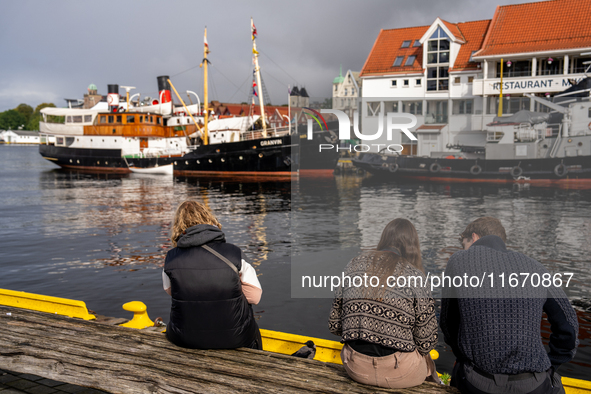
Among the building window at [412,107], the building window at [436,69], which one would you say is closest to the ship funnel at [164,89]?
the building window at [436,69]

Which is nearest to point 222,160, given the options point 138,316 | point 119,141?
point 119,141

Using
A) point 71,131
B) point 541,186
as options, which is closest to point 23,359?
point 541,186

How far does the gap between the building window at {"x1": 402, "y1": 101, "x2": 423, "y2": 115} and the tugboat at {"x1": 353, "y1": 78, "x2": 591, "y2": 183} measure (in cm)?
92

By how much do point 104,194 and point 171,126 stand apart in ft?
85.2

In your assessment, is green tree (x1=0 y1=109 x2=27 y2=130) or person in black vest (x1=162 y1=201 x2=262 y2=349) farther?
green tree (x1=0 y1=109 x2=27 y2=130)

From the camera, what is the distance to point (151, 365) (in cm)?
375

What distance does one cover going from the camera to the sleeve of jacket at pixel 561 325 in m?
2.76

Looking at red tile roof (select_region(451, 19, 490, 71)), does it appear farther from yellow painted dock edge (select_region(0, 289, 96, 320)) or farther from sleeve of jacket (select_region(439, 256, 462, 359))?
yellow painted dock edge (select_region(0, 289, 96, 320))

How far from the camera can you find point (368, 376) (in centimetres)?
311

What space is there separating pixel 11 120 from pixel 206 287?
195m

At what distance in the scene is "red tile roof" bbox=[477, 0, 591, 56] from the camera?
36.7 feet

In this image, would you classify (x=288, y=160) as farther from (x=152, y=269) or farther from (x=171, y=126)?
(x=152, y=269)

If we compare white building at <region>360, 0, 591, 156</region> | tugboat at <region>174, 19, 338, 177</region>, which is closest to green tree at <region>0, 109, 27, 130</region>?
tugboat at <region>174, 19, 338, 177</region>

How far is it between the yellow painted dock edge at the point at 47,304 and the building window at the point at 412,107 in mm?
5106
